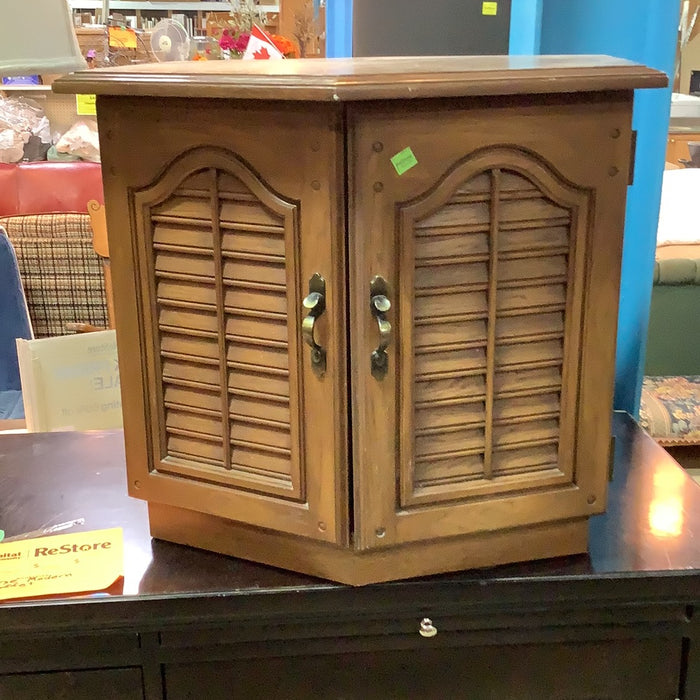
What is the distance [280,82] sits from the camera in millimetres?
766

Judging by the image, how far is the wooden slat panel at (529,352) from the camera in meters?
0.90

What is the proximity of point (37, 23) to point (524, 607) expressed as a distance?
0.87 m

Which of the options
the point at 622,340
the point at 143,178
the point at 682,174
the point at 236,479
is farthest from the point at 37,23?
the point at 682,174

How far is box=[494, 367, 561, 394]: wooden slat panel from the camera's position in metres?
0.91

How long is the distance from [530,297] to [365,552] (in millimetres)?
331

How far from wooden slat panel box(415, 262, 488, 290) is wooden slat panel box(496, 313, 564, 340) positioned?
0.06 meters

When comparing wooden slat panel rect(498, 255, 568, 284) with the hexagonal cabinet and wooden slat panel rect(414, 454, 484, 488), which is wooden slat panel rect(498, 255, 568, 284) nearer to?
the hexagonal cabinet

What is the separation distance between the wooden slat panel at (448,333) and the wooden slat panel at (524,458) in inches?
5.6

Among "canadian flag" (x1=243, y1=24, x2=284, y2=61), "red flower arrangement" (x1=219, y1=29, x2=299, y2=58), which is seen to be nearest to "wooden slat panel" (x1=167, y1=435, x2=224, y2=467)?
"canadian flag" (x1=243, y1=24, x2=284, y2=61)

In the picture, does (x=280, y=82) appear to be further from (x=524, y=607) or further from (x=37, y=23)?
(x=524, y=607)

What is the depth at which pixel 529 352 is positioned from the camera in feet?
2.98

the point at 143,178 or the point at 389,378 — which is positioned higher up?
the point at 143,178

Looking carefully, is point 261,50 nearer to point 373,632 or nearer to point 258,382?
point 258,382

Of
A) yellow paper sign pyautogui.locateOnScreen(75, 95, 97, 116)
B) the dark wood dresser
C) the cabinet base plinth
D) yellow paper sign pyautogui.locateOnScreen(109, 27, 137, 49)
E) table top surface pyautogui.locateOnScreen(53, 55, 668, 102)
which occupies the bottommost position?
the dark wood dresser
